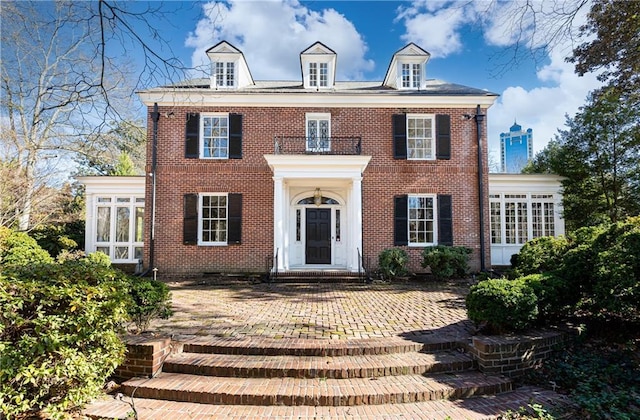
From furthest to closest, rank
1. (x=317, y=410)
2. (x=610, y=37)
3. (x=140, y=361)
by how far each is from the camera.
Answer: (x=610, y=37), (x=140, y=361), (x=317, y=410)

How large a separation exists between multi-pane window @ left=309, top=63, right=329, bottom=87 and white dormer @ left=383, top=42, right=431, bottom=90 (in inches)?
104

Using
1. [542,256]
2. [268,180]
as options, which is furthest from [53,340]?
[268,180]

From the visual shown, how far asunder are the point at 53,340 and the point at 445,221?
11041 mm

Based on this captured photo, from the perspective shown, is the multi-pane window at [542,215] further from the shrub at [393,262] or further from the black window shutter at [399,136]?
the shrub at [393,262]

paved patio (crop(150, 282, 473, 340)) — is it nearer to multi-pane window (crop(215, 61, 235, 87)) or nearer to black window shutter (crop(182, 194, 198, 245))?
black window shutter (crop(182, 194, 198, 245))

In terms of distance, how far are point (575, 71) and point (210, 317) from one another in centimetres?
919

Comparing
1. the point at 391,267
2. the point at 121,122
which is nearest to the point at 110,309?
the point at 121,122

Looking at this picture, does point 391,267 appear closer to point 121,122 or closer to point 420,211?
point 420,211

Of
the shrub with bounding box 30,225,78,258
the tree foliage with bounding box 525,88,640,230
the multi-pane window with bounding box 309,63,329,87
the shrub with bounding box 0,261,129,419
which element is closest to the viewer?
the shrub with bounding box 0,261,129,419

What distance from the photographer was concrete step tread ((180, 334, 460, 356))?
4.37 meters

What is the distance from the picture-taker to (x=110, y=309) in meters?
3.41

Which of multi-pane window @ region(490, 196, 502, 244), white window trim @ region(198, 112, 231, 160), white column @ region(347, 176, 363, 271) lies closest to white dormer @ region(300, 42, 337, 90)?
white window trim @ region(198, 112, 231, 160)

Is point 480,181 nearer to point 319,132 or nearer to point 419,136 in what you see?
point 419,136

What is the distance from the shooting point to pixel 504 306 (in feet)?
14.5
